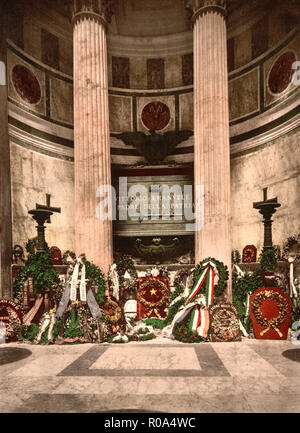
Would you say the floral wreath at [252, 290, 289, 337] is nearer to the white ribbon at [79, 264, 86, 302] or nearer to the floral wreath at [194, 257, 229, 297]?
the floral wreath at [194, 257, 229, 297]

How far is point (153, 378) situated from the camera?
Answer: 191 inches

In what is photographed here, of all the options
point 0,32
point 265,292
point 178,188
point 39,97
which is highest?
point 0,32

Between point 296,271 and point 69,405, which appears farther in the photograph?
point 296,271

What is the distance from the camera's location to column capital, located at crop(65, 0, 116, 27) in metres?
10.6

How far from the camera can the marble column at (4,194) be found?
988cm

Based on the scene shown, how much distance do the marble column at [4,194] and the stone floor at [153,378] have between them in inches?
124

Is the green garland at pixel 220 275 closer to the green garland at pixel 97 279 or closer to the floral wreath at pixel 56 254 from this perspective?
the green garland at pixel 97 279

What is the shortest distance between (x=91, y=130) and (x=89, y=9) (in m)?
3.69

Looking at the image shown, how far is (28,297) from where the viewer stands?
8430mm

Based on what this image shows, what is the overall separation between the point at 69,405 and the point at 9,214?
26.8 feet

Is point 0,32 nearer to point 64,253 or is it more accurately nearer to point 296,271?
point 64,253

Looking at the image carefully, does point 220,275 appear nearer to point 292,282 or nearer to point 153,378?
point 292,282

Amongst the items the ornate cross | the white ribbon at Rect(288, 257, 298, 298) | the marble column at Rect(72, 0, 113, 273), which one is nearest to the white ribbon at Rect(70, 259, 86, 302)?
the marble column at Rect(72, 0, 113, 273)
